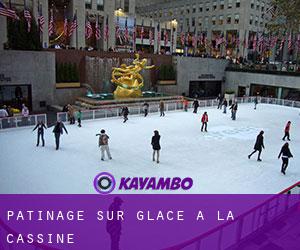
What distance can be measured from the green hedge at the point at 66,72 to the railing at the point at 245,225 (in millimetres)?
22293

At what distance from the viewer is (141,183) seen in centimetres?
988

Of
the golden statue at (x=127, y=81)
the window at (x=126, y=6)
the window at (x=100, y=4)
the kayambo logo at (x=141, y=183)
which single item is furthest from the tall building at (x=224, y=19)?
the kayambo logo at (x=141, y=183)

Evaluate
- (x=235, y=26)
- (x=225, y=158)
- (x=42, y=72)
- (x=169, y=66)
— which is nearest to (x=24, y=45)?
(x=42, y=72)

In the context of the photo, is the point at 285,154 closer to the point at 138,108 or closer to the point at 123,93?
the point at 138,108

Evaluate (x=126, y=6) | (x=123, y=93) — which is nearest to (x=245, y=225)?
(x=123, y=93)

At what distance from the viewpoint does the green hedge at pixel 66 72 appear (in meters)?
26.0

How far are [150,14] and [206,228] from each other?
269ft

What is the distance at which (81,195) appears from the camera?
8.79 meters

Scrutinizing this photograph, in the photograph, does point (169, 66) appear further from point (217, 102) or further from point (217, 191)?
point (217, 191)

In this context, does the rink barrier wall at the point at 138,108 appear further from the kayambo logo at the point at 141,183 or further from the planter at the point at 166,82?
the kayambo logo at the point at 141,183

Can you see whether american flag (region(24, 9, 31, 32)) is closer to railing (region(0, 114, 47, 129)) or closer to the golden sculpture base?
the golden sculpture base

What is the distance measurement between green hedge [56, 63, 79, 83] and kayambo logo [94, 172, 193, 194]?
17.5 metres

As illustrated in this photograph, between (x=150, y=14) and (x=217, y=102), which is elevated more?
(x=150, y=14)

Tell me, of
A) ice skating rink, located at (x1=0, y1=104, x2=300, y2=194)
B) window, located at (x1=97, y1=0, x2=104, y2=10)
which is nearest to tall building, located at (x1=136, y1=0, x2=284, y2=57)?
window, located at (x1=97, y1=0, x2=104, y2=10)
